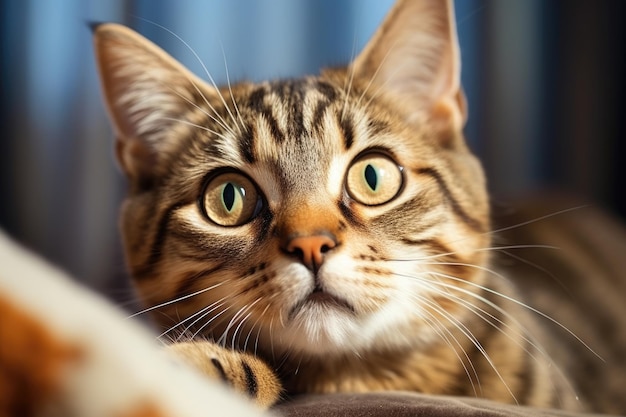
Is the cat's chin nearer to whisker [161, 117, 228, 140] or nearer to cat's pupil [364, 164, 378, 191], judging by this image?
cat's pupil [364, 164, 378, 191]

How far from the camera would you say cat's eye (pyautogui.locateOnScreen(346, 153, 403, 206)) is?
84 cm

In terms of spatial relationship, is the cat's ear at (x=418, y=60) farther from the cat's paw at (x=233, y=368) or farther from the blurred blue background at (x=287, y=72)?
the blurred blue background at (x=287, y=72)

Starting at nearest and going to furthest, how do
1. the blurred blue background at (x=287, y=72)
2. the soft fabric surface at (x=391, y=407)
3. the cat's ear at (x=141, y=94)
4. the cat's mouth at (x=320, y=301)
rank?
1. the soft fabric surface at (x=391, y=407)
2. the cat's mouth at (x=320, y=301)
3. the cat's ear at (x=141, y=94)
4. the blurred blue background at (x=287, y=72)

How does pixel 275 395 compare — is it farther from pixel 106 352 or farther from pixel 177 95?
pixel 177 95

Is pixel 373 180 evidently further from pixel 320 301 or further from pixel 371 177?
pixel 320 301

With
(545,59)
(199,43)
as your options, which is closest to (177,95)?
(199,43)

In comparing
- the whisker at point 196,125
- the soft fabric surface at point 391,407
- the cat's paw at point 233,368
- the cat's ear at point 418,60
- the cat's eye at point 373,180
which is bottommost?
the cat's paw at point 233,368

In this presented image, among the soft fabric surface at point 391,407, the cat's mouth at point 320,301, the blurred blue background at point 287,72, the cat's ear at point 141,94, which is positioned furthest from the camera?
the blurred blue background at point 287,72

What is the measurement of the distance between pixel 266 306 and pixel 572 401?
539mm

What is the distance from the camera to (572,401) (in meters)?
0.96

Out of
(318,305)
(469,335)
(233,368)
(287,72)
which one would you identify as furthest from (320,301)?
(287,72)

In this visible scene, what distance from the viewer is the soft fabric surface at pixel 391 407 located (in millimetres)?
636

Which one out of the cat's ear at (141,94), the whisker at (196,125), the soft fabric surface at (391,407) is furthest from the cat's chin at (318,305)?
the cat's ear at (141,94)

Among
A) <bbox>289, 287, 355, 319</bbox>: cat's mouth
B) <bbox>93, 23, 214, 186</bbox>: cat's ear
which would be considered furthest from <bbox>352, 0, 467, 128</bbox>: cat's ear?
<bbox>289, 287, 355, 319</bbox>: cat's mouth
